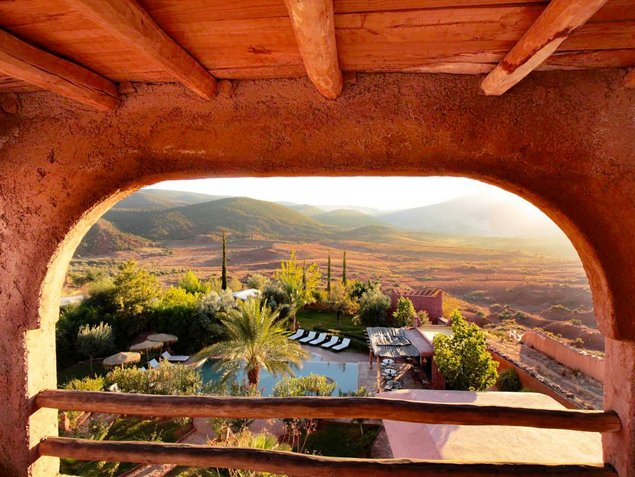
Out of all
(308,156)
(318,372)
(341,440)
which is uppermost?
(308,156)

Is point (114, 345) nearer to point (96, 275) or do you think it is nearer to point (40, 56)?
point (96, 275)

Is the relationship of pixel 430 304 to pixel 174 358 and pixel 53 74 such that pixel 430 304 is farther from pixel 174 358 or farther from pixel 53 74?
pixel 53 74

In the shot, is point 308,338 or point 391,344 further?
point 308,338

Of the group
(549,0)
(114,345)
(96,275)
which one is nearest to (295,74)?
(549,0)

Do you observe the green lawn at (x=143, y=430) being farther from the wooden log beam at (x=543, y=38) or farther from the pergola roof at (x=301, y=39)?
the wooden log beam at (x=543, y=38)

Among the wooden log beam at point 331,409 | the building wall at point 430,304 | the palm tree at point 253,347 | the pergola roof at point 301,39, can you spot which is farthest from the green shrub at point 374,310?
the pergola roof at point 301,39

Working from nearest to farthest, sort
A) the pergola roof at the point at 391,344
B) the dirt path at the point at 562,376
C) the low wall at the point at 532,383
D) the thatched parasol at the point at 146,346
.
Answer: the low wall at the point at 532,383 → the dirt path at the point at 562,376 → the pergola roof at the point at 391,344 → the thatched parasol at the point at 146,346

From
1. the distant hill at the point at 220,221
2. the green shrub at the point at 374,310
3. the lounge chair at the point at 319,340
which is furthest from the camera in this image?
the distant hill at the point at 220,221

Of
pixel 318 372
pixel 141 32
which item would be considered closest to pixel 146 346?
pixel 318 372

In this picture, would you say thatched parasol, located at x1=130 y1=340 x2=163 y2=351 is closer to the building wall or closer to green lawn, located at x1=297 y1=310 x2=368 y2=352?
green lawn, located at x1=297 y1=310 x2=368 y2=352
